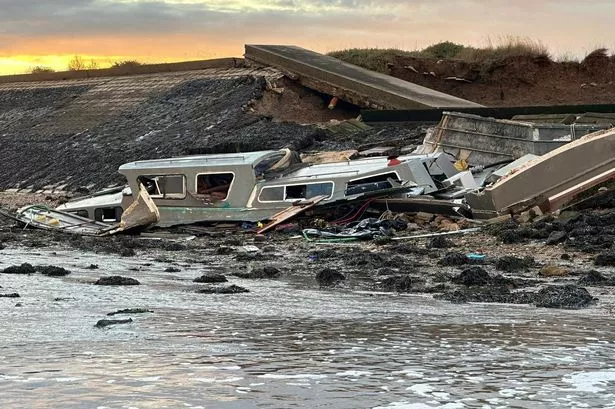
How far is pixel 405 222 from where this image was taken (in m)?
19.7

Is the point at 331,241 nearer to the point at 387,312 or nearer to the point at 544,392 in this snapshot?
the point at 387,312

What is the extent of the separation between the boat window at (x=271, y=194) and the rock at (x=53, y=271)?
6.92 meters

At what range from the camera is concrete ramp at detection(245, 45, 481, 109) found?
114ft

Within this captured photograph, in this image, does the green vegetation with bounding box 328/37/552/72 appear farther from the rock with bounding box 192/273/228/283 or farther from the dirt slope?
the rock with bounding box 192/273/228/283

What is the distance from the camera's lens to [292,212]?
20.6m

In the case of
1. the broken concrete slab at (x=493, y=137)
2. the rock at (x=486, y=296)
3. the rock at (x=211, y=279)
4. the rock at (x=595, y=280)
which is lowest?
the rock at (x=211, y=279)

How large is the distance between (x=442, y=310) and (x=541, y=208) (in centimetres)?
818

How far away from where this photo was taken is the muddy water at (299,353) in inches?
274

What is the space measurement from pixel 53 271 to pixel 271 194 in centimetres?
742

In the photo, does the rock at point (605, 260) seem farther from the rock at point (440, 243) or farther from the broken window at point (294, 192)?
the broken window at point (294, 192)

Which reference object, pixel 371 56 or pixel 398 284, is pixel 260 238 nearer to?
pixel 398 284

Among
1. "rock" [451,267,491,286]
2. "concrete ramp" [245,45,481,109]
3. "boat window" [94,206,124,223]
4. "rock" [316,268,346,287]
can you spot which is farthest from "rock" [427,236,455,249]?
"concrete ramp" [245,45,481,109]

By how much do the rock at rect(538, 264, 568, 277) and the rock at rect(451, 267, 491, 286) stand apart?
92 centimetres

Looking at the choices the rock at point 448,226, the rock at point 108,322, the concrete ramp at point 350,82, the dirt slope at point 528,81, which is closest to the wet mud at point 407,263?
the rock at point 448,226
